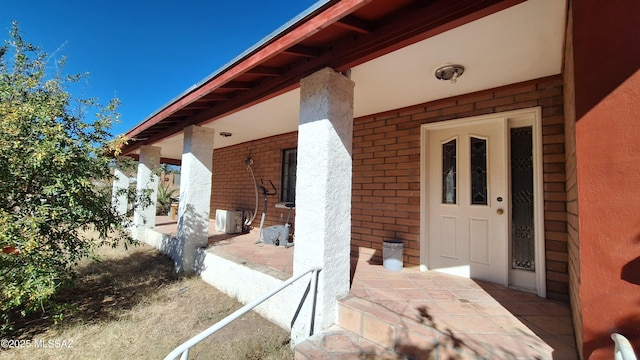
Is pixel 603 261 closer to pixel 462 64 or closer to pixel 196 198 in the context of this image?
pixel 462 64

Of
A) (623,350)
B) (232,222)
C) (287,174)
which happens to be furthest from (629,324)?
(232,222)

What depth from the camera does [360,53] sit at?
2.35 meters

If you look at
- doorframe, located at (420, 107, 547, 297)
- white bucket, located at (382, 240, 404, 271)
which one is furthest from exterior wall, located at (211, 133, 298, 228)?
doorframe, located at (420, 107, 547, 297)

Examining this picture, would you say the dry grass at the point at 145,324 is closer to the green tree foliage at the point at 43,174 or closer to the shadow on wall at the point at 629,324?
the green tree foliage at the point at 43,174

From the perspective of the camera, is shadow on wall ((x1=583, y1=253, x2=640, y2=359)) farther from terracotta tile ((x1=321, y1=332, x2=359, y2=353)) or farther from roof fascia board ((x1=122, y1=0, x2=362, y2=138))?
roof fascia board ((x1=122, y1=0, x2=362, y2=138))

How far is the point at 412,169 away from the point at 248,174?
4.90 meters

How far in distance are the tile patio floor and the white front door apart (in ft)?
1.28

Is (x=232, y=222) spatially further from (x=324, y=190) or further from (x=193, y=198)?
(x=324, y=190)

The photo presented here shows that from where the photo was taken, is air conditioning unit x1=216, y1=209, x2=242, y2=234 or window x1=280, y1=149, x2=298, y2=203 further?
air conditioning unit x1=216, y1=209, x2=242, y2=234

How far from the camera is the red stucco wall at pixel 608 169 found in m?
1.36

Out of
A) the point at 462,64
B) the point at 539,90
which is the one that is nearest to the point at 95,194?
the point at 462,64

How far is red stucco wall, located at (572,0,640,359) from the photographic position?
4.45 feet

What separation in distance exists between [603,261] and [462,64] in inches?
83.5

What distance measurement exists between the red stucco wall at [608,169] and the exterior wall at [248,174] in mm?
5042
